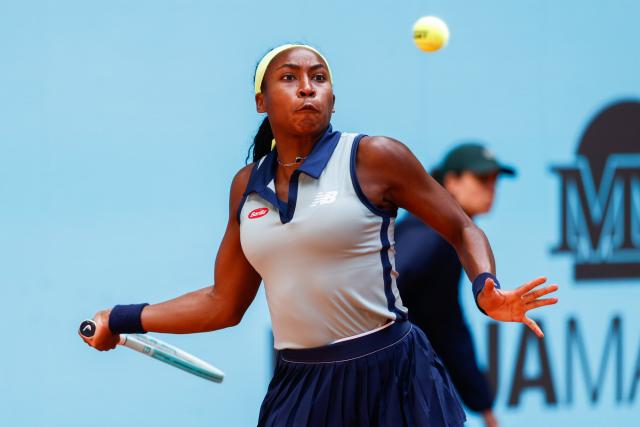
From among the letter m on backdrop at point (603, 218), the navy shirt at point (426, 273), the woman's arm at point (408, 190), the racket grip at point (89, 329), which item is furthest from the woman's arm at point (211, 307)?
the letter m on backdrop at point (603, 218)

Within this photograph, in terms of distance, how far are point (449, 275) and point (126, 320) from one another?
1112mm

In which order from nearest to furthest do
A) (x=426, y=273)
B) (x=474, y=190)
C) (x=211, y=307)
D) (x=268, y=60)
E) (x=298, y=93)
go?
(x=298, y=93) < (x=268, y=60) < (x=211, y=307) < (x=426, y=273) < (x=474, y=190)

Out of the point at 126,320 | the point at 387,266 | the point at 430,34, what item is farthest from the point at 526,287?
the point at 430,34

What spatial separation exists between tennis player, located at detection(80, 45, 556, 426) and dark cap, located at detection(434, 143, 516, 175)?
108 cm

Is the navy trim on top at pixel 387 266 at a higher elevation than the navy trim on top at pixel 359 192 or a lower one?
lower

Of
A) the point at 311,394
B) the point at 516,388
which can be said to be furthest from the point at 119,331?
the point at 516,388

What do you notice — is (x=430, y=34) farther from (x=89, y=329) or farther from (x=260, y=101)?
(x=89, y=329)

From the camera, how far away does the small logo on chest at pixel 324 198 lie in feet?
8.72

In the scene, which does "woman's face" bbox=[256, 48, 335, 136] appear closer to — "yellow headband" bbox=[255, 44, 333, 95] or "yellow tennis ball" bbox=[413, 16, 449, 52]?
"yellow headband" bbox=[255, 44, 333, 95]

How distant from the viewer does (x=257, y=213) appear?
109 inches

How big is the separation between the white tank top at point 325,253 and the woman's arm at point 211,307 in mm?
207

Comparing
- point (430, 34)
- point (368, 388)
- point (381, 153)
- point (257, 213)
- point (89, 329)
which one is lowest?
point (368, 388)

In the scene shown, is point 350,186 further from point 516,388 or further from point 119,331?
point 516,388

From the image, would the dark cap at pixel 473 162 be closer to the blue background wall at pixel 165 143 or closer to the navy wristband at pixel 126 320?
the blue background wall at pixel 165 143
